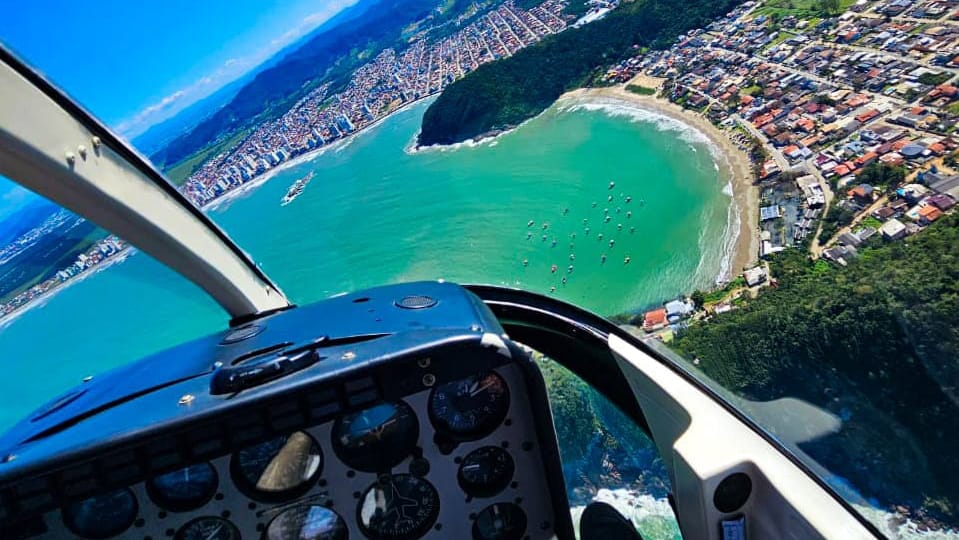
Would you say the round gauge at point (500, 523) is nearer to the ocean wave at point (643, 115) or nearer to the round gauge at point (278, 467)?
the round gauge at point (278, 467)

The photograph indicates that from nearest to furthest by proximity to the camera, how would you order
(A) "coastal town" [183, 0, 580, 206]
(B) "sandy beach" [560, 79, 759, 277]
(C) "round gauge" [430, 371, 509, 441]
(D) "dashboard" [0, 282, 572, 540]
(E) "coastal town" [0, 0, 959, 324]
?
(D) "dashboard" [0, 282, 572, 540]
(C) "round gauge" [430, 371, 509, 441]
(E) "coastal town" [0, 0, 959, 324]
(B) "sandy beach" [560, 79, 759, 277]
(A) "coastal town" [183, 0, 580, 206]

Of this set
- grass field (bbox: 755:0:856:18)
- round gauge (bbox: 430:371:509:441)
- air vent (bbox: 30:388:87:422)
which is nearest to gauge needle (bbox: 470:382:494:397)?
round gauge (bbox: 430:371:509:441)

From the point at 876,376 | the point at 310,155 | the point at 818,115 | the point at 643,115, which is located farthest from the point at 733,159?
the point at 310,155

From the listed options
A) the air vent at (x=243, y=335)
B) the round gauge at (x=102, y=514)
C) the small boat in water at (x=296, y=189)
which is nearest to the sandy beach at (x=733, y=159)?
the air vent at (x=243, y=335)

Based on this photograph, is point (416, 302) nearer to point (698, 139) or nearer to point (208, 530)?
point (208, 530)

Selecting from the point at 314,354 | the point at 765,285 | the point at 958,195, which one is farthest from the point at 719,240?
the point at 314,354

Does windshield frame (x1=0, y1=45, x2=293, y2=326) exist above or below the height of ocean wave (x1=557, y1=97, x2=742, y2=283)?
above

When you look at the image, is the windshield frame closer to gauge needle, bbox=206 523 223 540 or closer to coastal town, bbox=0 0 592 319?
gauge needle, bbox=206 523 223 540
